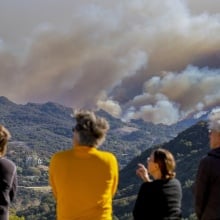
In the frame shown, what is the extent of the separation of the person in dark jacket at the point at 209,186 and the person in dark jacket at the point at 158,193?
356 millimetres

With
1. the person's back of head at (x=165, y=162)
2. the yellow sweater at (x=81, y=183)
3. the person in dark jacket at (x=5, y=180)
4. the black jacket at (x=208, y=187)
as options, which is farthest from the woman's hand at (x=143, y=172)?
the person in dark jacket at (x=5, y=180)

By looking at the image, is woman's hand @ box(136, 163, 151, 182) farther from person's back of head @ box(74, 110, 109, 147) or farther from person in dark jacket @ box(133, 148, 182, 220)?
person's back of head @ box(74, 110, 109, 147)

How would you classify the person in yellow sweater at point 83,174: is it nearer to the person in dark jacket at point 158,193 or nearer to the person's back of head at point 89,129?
the person's back of head at point 89,129

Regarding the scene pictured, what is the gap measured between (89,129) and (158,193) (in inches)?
49.1

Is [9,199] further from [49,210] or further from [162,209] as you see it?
[49,210]

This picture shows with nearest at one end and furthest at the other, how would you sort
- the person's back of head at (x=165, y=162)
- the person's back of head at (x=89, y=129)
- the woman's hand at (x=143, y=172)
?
1. the person's back of head at (x=89, y=129)
2. the person's back of head at (x=165, y=162)
3. the woman's hand at (x=143, y=172)

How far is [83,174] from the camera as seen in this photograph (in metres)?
7.33

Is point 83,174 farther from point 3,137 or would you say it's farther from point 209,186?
point 209,186

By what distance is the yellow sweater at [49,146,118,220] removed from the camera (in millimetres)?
7242

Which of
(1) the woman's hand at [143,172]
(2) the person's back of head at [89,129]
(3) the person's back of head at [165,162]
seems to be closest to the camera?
(2) the person's back of head at [89,129]

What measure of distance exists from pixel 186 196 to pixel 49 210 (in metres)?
67.7

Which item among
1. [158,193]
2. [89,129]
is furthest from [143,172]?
[89,129]

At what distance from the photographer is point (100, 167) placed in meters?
7.42

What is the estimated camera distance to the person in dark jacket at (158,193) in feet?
24.7
